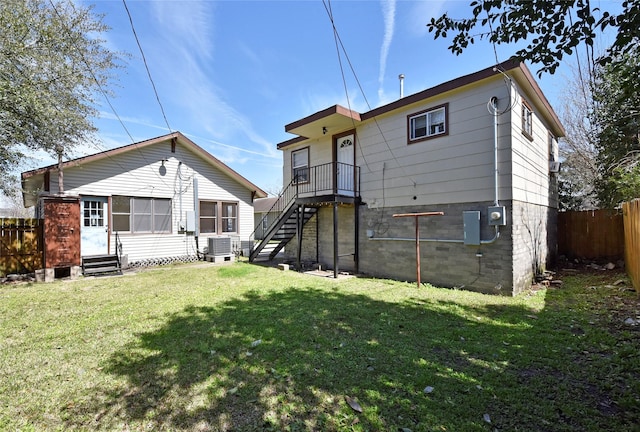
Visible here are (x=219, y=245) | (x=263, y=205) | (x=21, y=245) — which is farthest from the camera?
(x=263, y=205)

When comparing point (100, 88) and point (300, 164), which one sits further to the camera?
point (300, 164)

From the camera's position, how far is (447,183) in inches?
293

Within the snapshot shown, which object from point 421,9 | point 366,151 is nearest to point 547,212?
point 366,151

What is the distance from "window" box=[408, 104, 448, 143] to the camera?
24.8 ft

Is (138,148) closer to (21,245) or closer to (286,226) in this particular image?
(21,245)

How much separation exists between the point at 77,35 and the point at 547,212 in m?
14.4

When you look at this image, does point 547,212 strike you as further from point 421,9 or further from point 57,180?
point 57,180

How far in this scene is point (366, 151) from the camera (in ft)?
30.7

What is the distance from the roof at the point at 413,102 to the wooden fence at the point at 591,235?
3.21m

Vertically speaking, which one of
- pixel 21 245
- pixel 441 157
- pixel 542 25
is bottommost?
pixel 21 245

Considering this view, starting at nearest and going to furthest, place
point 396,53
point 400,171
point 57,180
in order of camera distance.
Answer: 1. point 396,53
2. point 400,171
3. point 57,180

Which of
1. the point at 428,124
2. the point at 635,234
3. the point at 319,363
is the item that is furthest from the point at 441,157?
the point at 319,363

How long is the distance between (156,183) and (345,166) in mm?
7325

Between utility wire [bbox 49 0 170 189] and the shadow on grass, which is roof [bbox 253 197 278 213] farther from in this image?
the shadow on grass
